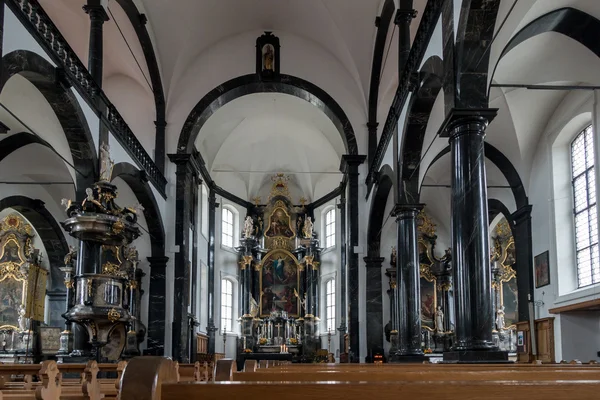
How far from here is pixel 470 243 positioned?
7.45m

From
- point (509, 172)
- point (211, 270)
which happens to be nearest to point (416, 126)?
point (509, 172)

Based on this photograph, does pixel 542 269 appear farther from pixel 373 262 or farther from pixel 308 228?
pixel 308 228

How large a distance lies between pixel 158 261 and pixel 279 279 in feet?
35.4

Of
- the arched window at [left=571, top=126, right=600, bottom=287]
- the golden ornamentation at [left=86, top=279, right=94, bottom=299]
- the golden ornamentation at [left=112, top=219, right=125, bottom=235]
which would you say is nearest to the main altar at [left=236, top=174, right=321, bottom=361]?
the arched window at [left=571, top=126, right=600, bottom=287]

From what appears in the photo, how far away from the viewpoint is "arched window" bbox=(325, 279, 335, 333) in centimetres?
2692

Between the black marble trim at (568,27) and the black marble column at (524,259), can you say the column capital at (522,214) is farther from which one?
the black marble trim at (568,27)

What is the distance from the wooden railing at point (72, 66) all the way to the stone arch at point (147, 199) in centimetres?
28

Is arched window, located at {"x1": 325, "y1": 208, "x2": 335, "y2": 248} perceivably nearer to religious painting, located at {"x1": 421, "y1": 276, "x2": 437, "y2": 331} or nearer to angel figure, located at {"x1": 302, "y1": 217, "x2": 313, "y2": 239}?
angel figure, located at {"x1": 302, "y1": 217, "x2": 313, "y2": 239}

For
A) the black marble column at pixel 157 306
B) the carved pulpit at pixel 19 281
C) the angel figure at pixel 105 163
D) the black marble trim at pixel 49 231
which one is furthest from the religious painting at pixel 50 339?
the angel figure at pixel 105 163

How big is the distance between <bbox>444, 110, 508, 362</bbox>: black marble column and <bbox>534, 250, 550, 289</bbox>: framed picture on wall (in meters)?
7.58

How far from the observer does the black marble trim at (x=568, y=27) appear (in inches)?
400

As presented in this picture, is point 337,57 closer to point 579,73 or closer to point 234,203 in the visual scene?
point 579,73

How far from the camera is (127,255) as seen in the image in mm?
17531

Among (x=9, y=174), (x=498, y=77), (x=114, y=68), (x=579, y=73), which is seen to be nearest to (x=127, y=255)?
(x=9, y=174)
